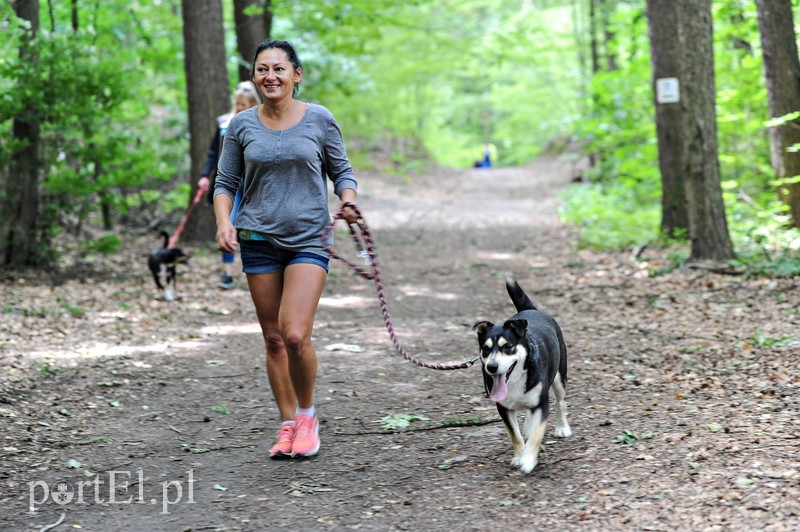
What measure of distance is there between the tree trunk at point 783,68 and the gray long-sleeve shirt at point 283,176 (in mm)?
7435

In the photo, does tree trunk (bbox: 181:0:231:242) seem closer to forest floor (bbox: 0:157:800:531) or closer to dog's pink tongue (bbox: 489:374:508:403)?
forest floor (bbox: 0:157:800:531)

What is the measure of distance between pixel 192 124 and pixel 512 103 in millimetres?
30256

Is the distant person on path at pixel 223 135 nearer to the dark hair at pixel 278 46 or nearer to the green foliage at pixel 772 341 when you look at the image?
the dark hair at pixel 278 46

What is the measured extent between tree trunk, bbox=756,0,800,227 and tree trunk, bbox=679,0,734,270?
2.83 feet

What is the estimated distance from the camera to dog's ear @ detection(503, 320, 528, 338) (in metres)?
4.02

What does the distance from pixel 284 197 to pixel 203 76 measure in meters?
8.42

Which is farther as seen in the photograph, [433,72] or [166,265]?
[433,72]

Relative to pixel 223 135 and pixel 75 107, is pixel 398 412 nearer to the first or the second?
pixel 223 135

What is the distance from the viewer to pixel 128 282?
33.6ft

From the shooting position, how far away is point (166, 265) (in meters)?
9.17

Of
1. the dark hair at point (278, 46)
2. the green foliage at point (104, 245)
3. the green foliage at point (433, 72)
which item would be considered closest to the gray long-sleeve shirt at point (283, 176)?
the dark hair at point (278, 46)

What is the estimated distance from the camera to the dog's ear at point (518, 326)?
13.2 feet

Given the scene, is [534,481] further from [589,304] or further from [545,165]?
[545,165]

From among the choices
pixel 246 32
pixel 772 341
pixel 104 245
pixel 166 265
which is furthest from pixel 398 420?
pixel 246 32
